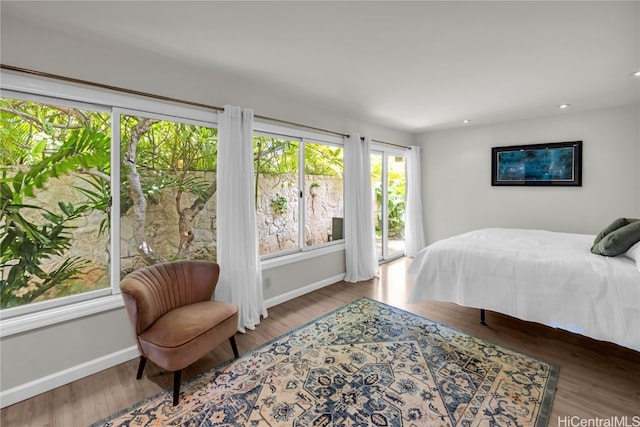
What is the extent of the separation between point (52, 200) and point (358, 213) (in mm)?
3278

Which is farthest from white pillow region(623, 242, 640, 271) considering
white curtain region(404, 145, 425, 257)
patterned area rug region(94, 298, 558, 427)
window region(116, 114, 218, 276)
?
window region(116, 114, 218, 276)

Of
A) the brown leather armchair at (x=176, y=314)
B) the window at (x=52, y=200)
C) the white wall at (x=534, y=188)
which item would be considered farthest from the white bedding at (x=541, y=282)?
the window at (x=52, y=200)

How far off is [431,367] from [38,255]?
297 cm

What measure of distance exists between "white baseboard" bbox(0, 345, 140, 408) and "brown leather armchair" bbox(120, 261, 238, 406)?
285 mm

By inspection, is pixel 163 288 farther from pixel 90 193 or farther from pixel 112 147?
pixel 112 147

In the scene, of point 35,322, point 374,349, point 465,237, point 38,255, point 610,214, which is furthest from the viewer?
point 610,214

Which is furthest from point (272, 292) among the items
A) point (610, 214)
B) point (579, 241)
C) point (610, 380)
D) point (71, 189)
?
point (610, 214)

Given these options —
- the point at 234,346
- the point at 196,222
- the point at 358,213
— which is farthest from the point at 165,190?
the point at 358,213

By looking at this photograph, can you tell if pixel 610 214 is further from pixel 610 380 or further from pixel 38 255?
pixel 38 255

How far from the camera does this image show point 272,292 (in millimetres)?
3514

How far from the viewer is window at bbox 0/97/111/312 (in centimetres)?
202

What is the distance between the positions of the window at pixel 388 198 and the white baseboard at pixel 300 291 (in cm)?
133

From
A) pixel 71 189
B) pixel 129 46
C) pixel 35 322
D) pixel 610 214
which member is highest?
pixel 129 46

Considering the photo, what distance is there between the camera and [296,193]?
12.7 ft
